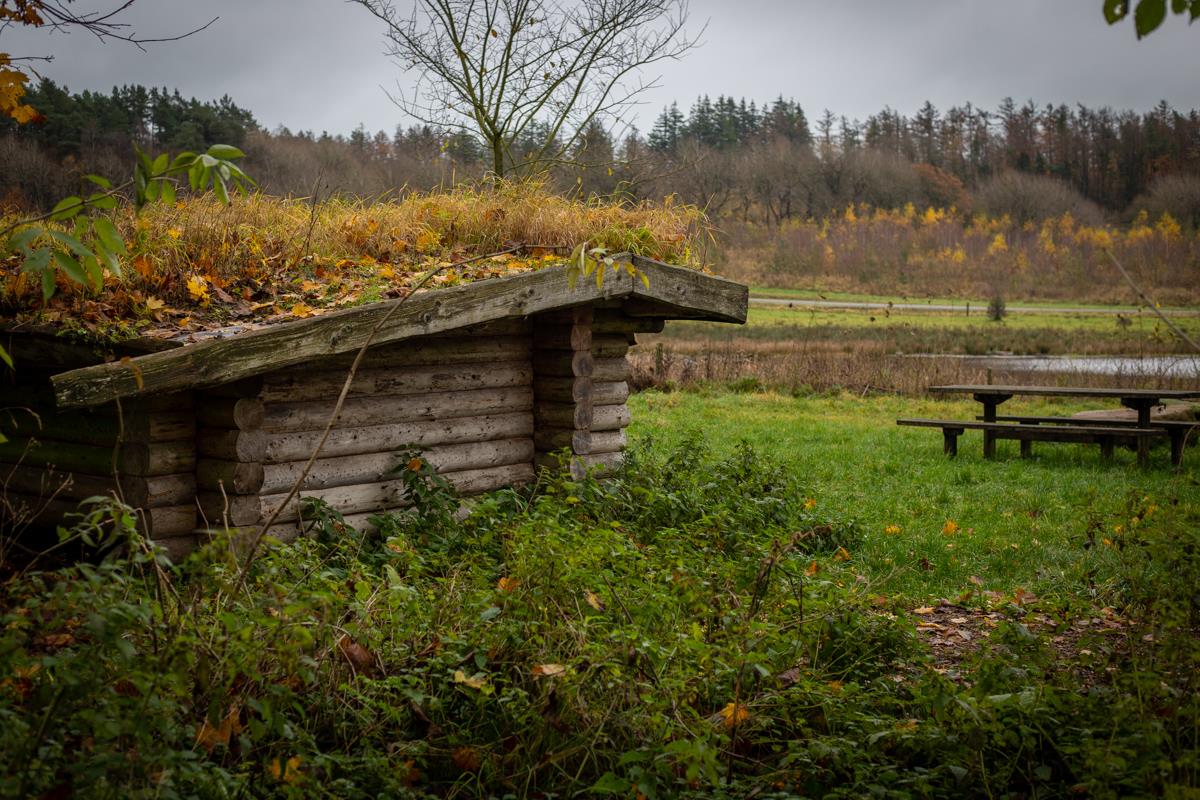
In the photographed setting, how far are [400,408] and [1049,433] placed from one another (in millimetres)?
8585

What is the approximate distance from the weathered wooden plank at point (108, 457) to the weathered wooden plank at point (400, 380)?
60cm

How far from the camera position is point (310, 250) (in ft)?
25.5

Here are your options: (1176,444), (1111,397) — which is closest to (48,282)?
(1176,444)

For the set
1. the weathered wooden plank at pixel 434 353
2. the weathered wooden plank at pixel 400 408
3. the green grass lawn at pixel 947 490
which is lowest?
the green grass lawn at pixel 947 490

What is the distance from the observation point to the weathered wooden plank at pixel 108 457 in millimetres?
5895

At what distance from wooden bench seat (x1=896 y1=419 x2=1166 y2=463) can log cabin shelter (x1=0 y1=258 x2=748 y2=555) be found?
5.55 m

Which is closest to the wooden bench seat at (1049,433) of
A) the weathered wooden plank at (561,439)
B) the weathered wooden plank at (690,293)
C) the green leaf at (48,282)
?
the weathered wooden plank at (690,293)

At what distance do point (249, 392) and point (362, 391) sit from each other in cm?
100

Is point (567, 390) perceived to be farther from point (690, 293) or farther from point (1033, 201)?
point (1033, 201)

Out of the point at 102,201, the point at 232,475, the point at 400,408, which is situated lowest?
the point at 232,475

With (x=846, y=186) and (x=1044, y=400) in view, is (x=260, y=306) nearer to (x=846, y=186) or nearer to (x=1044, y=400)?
(x=1044, y=400)

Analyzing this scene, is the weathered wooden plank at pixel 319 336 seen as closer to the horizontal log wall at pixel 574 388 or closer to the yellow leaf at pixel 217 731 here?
the horizontal log wall at pixel 574 388

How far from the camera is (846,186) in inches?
3137

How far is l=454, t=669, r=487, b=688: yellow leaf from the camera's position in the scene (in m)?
3.79
